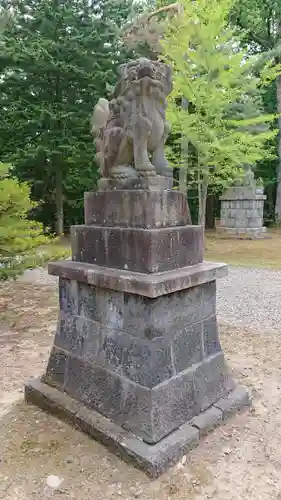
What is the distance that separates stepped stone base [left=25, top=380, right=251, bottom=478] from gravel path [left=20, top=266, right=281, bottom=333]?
2.34 metres

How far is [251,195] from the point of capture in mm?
14539

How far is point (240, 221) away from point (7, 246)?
11.4m

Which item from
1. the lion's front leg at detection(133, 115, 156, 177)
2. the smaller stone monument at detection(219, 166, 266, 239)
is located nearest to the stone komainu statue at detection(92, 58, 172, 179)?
the lion's front leg at detection(133, 115, 156, 177)

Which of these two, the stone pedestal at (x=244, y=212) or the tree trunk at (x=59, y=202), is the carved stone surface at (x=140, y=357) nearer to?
the tree trunk at (x=59, y=202)

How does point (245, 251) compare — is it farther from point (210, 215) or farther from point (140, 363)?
point (140, 363)

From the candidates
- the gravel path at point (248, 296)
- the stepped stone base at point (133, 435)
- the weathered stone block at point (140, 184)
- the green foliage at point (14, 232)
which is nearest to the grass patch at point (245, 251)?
the gravel path at point (248, 296)

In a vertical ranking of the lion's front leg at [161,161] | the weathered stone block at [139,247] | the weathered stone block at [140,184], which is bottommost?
the weathered stone block at [139,247]

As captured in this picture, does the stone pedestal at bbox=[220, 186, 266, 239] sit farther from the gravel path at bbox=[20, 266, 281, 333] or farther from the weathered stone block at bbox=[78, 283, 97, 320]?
the weathered stone block at bbox=[78, 283, 97, 320]

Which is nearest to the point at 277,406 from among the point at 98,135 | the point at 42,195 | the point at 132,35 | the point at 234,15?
the point at 98,135

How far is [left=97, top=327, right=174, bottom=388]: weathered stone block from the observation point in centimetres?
250

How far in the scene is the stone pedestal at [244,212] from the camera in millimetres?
14516

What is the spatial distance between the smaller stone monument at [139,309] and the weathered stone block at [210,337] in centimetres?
1

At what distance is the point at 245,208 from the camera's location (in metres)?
14.7

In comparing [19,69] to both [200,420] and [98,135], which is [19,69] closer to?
[98,135]
